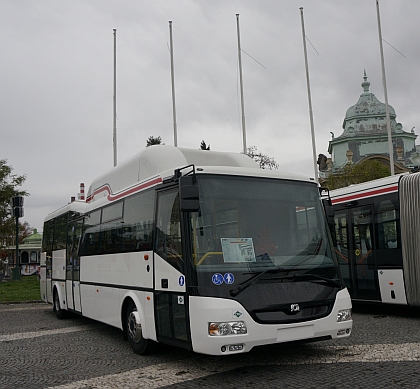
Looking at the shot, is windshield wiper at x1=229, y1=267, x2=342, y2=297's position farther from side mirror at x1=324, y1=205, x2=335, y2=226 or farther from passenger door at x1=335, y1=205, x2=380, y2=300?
passenger door at x1=335, y1=205, x2=380, y2=300

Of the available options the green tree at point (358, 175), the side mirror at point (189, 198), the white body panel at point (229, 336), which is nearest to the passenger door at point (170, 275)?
the white body panel at point (229, 336)

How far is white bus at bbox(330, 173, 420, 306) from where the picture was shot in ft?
35.5

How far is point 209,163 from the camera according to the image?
9.60m

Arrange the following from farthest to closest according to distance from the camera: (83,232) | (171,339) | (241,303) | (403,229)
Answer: (83,232)
(403,229)
(171,339)
(241,303)

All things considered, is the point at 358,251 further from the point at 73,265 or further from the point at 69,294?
the point at 69,294

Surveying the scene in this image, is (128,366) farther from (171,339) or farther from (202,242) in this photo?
(202,242)

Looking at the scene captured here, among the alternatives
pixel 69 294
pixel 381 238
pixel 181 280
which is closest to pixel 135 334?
pixel 181 280

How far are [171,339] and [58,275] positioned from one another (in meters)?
7.55

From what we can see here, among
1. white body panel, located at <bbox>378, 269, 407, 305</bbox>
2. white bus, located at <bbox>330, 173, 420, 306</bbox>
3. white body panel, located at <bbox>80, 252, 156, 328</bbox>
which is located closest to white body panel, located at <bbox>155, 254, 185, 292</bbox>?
white body panel, located at <bbox>80, 252, 156, 328</bbox>

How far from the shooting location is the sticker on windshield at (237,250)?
687 cm

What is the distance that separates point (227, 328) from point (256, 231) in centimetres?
138

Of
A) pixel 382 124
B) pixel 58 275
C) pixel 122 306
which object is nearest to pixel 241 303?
pixel 122 306

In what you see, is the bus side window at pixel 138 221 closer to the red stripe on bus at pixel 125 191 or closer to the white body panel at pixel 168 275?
the red stripe on bus at pixel 125 191

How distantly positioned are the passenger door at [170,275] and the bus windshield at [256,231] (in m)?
0.42
